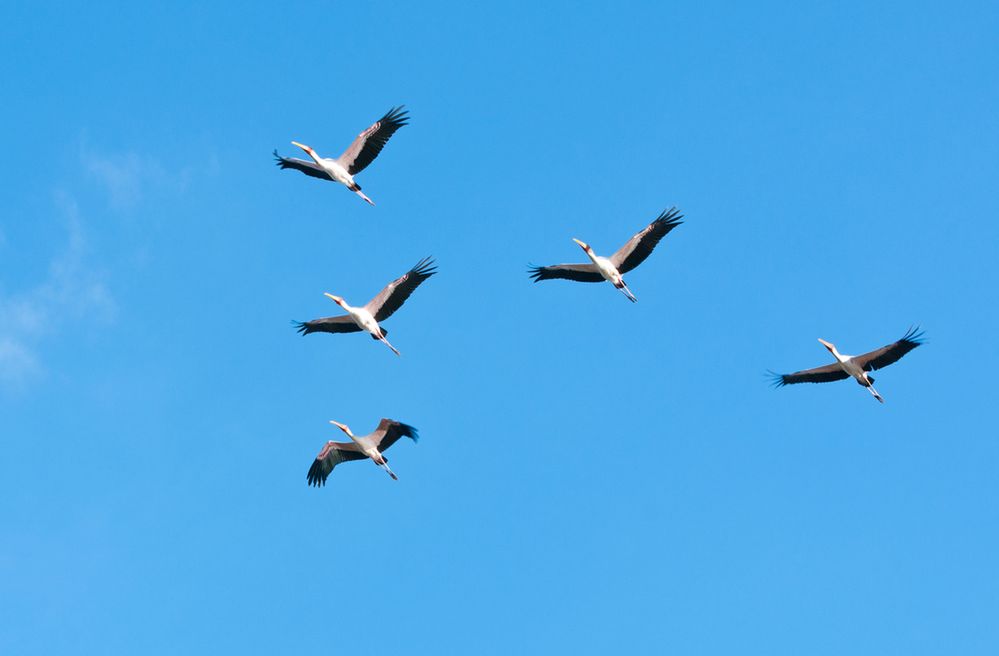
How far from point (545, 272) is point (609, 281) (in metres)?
1.99

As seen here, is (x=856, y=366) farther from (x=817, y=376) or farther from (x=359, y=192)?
(x=359, y=192)

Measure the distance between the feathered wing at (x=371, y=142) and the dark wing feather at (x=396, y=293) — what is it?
4.48m

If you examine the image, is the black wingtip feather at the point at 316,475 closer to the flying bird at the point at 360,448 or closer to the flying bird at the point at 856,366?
the flying bird at the point at 360,448

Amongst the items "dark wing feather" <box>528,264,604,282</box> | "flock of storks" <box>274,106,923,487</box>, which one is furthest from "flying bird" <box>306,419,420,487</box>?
"dark wing feather" <box>528,264,604,282</box>

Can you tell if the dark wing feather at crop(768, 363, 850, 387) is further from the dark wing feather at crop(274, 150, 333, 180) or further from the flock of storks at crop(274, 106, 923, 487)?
the dark wing feather at crop(274, 150, 333, 180)

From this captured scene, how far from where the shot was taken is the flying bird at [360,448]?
105 feet

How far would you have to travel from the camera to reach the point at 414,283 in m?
33.0

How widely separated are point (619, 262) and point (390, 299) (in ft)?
21.2

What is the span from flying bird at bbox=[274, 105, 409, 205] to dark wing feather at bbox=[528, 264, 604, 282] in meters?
5.31

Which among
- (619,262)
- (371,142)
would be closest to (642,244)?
(619,262)

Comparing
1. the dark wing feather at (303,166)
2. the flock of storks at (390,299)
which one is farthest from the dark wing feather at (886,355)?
the dark wing feather at (303,166)

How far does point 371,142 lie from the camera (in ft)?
115

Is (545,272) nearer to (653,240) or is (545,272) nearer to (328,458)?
(653,240)

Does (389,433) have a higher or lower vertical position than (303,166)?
lower
